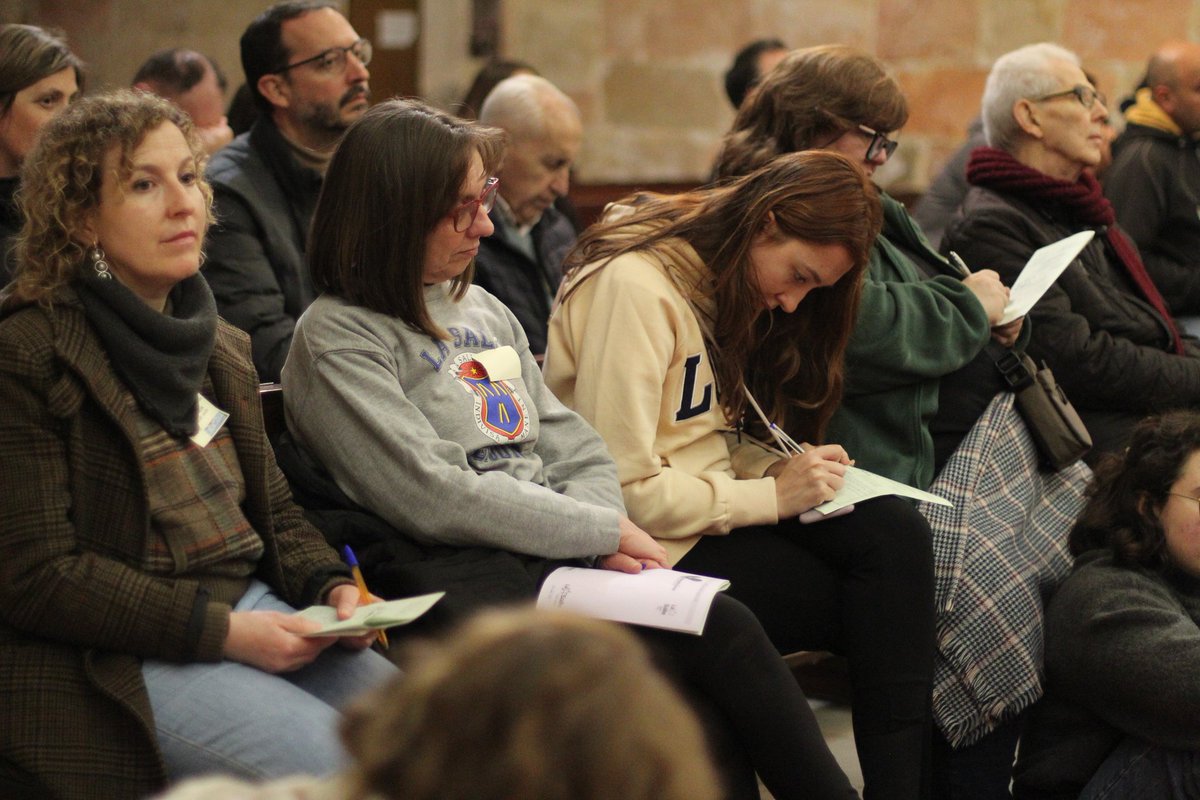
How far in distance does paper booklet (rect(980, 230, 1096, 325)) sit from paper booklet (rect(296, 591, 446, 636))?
1672 mm

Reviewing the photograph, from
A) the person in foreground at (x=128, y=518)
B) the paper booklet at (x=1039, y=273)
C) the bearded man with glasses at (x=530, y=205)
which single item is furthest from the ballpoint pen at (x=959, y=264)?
the person in foreground at (x=128, y=518)

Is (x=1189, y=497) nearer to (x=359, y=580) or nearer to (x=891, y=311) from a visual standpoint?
(x=891, y=311)

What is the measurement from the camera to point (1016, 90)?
3.58 m

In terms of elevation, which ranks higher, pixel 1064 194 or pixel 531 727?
pixel 531 727

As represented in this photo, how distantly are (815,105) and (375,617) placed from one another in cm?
171

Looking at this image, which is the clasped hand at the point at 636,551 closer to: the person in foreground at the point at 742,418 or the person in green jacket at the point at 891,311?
the person in foreground at the point at 742,418

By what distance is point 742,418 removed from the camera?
8.95ft

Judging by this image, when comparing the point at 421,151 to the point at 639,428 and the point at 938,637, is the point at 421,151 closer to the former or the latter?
the point at 639,428

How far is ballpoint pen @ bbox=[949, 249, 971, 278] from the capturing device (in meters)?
3.18

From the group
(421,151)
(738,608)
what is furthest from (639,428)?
(421,151)

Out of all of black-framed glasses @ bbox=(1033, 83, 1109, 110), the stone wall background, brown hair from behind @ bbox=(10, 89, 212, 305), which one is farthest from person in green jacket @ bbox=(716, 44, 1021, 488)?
the stone wall background

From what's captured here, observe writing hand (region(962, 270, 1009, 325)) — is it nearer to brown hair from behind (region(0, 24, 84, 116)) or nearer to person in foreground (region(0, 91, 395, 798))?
person in foreground (region(0, 91, 395, 798))

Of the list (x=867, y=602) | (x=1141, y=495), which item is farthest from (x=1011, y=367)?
(x=867, y=602)

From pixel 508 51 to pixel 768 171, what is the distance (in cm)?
401
